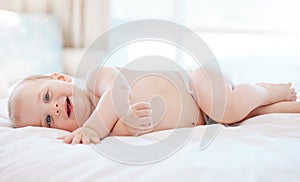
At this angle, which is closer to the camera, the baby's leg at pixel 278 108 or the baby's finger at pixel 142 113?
the baby's finger at pixel 142 113

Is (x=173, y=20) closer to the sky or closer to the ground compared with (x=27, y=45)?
closer to the sky

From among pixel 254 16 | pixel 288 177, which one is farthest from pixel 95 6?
pixel 288 177

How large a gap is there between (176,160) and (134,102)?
1.35ft

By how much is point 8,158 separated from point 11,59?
4.52 feet

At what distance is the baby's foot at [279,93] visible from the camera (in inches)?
51.5

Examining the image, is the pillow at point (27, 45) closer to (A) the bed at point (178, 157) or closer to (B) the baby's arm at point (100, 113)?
(B) the baby's arm at point (100, 113)

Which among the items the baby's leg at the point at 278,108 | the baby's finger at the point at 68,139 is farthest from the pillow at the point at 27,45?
the baby's leg at the point at 278,108

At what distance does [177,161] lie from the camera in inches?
31.3

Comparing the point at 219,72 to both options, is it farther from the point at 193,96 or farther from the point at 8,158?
the point at 8,158

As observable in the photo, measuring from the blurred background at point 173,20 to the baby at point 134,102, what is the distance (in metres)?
1.01

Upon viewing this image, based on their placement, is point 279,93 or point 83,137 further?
point 279,93

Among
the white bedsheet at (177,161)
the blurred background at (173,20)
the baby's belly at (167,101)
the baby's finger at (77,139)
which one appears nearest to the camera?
the white bedsheet at (177,161)

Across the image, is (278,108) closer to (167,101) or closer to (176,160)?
(167,101)

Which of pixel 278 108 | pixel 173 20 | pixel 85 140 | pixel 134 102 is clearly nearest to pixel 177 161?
pixel 85 140
